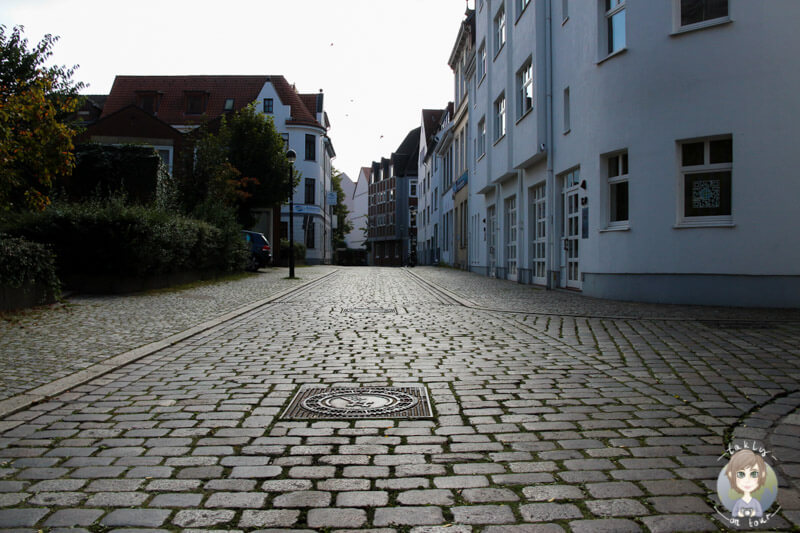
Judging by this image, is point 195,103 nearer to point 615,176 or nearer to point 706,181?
point 615,176

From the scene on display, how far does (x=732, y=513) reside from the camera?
283cm

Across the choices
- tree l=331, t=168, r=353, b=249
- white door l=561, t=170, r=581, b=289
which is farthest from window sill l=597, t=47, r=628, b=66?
tree l=331, t=168, r=353, b=249

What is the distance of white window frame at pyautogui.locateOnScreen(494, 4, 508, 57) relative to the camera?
2297 cm

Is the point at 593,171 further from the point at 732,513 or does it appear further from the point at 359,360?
the point at 732,513

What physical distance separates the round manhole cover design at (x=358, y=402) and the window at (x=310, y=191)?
50.0 m

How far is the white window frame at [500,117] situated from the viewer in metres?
23.1

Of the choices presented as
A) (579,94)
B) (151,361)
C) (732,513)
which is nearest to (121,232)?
(151,361)

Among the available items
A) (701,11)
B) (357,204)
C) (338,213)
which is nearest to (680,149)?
(701,11)

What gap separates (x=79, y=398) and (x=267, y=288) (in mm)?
12558

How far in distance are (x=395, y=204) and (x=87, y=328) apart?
83784 millimetres

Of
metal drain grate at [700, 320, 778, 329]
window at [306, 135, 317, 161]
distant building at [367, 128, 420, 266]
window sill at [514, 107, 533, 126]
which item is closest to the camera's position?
metal drain grate at [700, 320, 778, 329]

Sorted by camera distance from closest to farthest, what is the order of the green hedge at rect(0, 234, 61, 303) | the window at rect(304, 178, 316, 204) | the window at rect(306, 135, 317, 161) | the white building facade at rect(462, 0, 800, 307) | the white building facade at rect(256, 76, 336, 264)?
the green hedge at rect(0, 234, 61, 303) → the white building facade at rect(462, 0, 800, 307) → the white building facade at rect(256, 76, 336, 264) → the window at rect(306, 135, 317, 161) → the window at rect(304, 178, 316, 204)

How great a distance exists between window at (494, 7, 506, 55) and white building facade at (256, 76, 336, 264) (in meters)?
28.7

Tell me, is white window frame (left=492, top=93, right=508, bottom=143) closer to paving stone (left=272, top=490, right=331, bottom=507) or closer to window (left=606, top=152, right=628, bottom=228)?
window (left=606, top=152, right=628, bottom=228)
